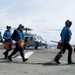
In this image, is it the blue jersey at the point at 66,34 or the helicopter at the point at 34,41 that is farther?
the helicopter at the point at 34,41

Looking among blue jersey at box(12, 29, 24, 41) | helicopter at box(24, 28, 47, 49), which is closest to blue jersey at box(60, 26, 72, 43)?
blue jersey at box(12, 29, 24, 41)

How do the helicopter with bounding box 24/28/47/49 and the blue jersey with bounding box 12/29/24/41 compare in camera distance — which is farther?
the helicopter with bounding box 24/28/47/49

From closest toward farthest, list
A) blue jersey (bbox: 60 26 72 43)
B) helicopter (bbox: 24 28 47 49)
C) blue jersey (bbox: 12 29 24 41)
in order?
blue jersey (bbox: 60 26 72 43)
blue jersey (bbox: 12 29 24 41)
helicopter (bbox: 24 28 47 49)

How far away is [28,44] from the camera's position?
127ft

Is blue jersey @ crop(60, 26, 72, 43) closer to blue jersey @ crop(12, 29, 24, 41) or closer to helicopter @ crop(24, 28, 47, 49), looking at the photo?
blue jersey @ crop(12, 29, 24, 41)

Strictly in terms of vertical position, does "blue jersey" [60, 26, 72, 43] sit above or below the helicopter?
above

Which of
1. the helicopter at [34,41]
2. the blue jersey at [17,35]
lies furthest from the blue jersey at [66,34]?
the helicopter at [34,41]

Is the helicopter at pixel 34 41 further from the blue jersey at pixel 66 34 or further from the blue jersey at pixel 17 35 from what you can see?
the blue jersey at pixel 66 34

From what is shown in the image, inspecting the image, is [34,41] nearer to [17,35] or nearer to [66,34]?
[17,35]

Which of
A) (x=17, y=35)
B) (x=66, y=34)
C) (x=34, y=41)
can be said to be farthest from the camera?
(x=34, y=41)

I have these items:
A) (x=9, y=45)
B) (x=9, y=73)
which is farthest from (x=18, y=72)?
(x=9, y=45)

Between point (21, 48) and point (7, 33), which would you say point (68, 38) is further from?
point (7, 33)

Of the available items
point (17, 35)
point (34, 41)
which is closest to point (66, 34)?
point (17, 35)

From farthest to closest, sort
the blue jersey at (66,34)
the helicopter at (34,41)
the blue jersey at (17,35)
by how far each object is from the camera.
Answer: the helicopter at (34,41) < the blue jersey at (17,35) < the blue jersey at (66,34)
